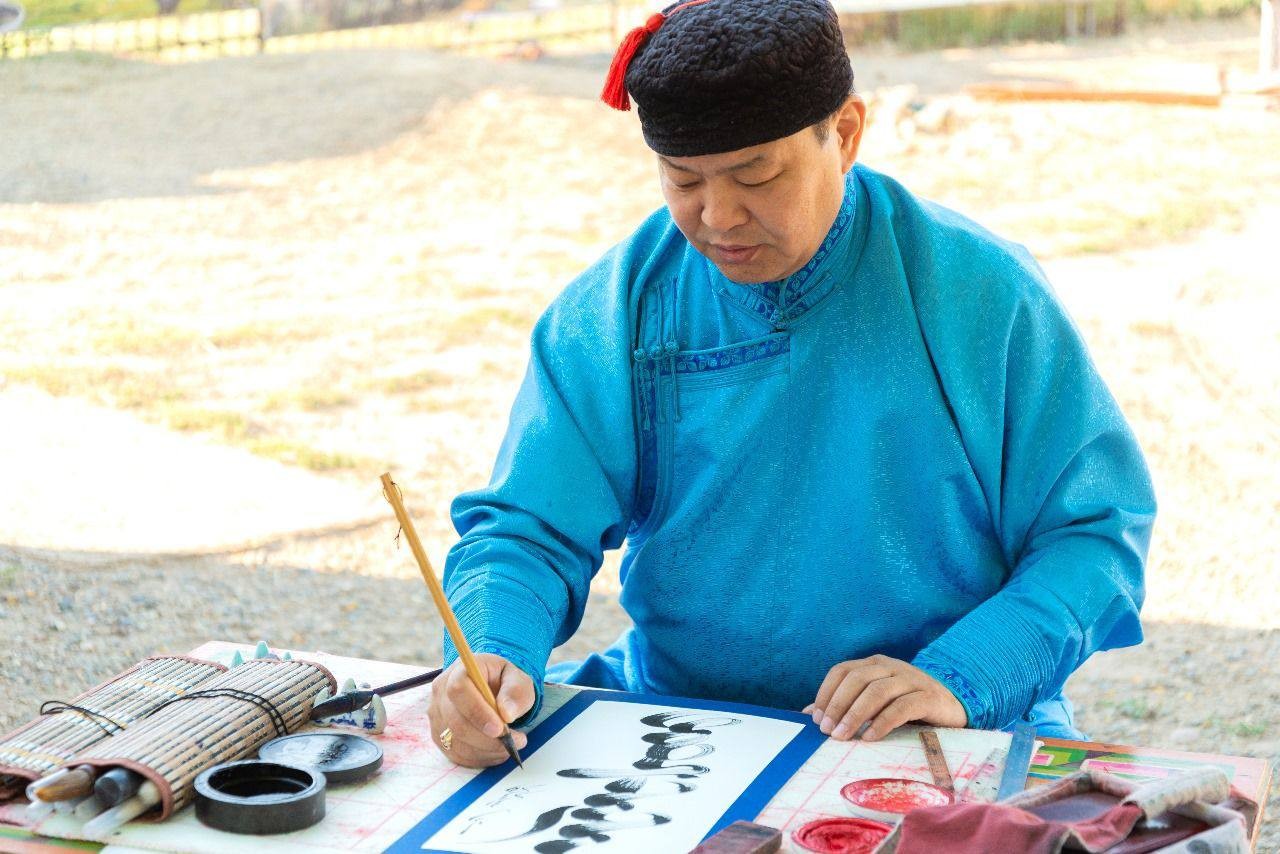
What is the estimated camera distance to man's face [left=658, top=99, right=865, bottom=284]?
183 cm

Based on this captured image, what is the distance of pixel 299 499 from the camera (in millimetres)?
5574

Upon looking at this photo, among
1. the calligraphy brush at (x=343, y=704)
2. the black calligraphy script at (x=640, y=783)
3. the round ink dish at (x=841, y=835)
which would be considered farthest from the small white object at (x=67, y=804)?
the round ink dish at (x=841, y=835)

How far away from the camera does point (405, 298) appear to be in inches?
→ 329

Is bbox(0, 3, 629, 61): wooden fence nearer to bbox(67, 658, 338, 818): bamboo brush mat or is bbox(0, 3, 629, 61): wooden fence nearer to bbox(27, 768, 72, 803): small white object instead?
bbox(67, 658, 338, 818): bamboo brush mat

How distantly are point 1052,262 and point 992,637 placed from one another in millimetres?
6985

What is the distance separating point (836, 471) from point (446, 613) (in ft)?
2.06

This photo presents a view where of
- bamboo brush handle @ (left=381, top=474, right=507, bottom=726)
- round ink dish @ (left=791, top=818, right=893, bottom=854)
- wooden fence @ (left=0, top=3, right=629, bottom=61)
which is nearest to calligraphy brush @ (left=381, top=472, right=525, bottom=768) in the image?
bamboo brush handle @ (left=381, top=474, right=507, bottom=726)

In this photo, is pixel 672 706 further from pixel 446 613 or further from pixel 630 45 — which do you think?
pixel 630 45

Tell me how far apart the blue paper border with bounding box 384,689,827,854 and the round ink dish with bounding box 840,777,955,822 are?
0.09 metres

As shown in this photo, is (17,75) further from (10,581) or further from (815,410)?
(815,410)

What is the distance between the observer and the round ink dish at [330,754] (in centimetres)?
168

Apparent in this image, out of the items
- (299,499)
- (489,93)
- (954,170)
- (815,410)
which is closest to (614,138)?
(489,93)

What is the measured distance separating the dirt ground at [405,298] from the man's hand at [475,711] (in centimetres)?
214

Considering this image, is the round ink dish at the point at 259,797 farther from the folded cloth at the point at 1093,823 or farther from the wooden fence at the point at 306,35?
the wooden fence at the point at 306,35
